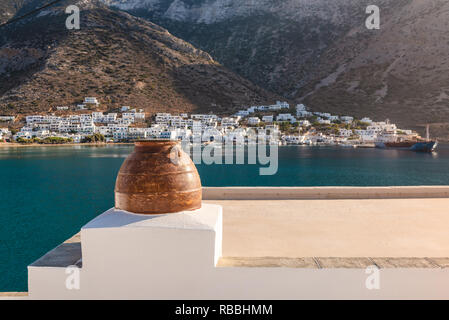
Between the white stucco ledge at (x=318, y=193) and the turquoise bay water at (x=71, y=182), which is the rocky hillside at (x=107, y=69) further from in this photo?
the white stucco ledge at (x=318, y=193)

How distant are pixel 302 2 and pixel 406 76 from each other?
4929 centimetres

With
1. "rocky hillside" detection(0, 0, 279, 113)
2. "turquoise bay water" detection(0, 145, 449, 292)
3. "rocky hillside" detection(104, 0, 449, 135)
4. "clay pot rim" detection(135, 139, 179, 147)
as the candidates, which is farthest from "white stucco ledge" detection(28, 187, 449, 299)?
"rocky hillside" detection(104, 0, 449, 135)

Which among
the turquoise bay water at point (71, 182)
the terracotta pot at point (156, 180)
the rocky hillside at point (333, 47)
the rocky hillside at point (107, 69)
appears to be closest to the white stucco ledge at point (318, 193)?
the terracotta pot at point (156, 180)

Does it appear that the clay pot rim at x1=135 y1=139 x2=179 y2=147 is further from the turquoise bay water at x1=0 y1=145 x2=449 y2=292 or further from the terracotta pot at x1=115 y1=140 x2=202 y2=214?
the turquoise bay water at x1=0 y1=145 x2=449 y2=292

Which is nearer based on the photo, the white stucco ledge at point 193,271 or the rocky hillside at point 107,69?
the white stucco ledge at point 193,271

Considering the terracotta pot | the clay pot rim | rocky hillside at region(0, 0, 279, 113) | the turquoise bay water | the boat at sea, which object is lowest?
the turquoise bay water

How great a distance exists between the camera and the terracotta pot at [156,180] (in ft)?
10.5

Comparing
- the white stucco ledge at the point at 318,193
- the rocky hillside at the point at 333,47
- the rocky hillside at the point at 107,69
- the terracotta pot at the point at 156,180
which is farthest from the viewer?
the rocky hillside at the point at 333,47

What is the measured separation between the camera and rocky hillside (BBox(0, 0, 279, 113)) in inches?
2534

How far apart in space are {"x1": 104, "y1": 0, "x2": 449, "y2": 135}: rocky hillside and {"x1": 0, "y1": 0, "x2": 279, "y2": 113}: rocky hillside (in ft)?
58.3

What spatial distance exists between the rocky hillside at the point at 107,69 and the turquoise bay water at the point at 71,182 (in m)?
13.5

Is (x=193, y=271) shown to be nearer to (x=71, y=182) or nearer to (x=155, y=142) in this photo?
(x=155, y=142)
